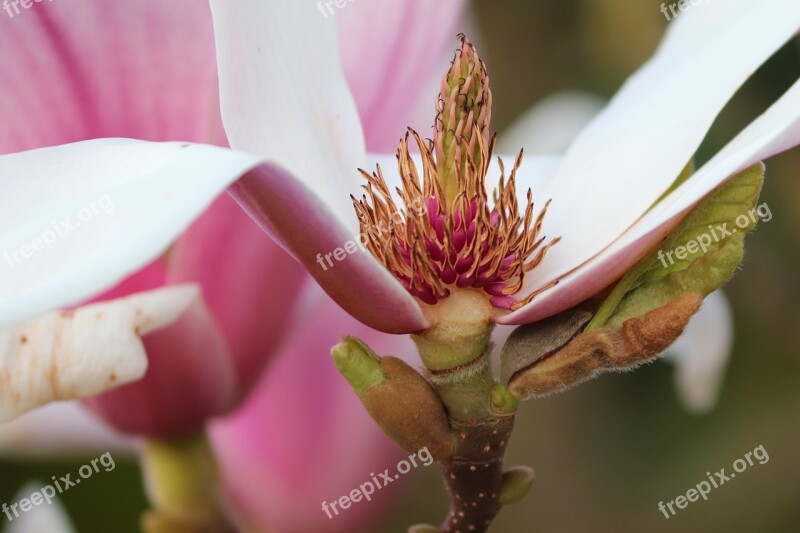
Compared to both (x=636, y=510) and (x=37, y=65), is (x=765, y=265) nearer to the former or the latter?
(x=636, y=510)

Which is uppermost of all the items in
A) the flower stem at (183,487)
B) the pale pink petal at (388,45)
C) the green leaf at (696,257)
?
the pale pink petal at (388,45)

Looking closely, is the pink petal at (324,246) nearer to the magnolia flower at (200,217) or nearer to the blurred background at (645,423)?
the magnolia flower at (200,217)

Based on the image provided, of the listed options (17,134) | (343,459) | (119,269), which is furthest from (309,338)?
(119,269)

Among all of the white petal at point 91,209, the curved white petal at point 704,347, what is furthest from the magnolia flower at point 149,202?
the curved white petal at point 704,347

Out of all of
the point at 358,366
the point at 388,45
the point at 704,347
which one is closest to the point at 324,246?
the point at 358,366

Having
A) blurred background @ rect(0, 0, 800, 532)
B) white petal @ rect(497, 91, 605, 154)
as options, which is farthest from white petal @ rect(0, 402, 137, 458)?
white petal @ rect(497, 91, 605, 154)

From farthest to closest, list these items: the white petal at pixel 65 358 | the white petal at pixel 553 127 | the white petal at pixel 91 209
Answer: the white petal at pixel 553 127 < the white petal at pixel 65 358 < the white petal at pixel 91 209
